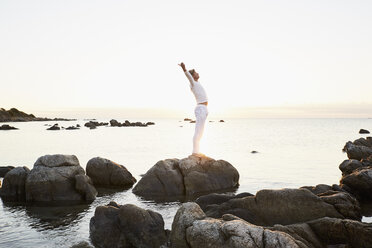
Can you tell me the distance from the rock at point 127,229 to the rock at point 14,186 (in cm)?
751

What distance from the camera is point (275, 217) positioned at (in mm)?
11273

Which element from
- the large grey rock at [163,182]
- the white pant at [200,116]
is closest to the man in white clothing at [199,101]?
the white pant at [200,116]

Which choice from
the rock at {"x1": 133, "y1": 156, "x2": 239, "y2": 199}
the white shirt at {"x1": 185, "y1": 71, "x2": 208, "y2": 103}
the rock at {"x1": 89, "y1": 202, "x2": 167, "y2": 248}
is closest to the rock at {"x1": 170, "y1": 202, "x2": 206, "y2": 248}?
the rock at {"x1": 89, "y1": 202, "x2": 167, "y2": 248}

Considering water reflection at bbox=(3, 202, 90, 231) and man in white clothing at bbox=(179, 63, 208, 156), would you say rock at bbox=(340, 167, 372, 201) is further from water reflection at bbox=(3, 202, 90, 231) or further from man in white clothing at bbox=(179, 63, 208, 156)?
water reflection at bbox=(3, 202, 90, 231)

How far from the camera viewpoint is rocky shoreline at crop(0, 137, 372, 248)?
862 cm

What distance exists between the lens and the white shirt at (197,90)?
16677 mm

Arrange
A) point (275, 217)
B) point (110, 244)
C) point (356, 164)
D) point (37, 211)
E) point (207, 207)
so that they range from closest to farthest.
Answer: point (110, 244) < point (275, 217) < point (207, 207) < point (37, 211) < point (356, 164)

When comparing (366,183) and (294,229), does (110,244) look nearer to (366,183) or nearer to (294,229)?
(294,229)

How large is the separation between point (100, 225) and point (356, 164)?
667 inches

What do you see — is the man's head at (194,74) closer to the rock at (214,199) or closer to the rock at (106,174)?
the rock at (214,199)

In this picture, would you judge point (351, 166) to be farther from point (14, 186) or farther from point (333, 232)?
point (14, 186)

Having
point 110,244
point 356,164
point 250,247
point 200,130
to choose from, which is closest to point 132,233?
point 110,244

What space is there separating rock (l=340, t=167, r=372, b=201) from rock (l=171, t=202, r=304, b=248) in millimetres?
9395

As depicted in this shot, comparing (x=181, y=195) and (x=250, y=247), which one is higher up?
(x=250, y=247)
